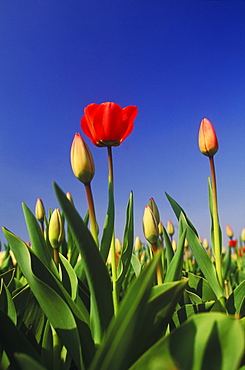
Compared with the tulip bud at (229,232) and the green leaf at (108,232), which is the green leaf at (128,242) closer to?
the green leaf at (108,232)

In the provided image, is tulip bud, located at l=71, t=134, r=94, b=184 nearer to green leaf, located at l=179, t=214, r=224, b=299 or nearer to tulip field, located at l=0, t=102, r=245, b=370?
tulip field, located at l=0, t=102, r=245, b=370

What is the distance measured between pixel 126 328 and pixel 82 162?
1.21 ft

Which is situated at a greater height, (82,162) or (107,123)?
(107,123)

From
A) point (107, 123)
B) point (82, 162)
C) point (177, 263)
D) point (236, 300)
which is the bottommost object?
point (236, 300)

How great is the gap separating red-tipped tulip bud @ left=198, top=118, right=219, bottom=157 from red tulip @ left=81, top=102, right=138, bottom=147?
0.63 ft

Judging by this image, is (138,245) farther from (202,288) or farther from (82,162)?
(82,162)

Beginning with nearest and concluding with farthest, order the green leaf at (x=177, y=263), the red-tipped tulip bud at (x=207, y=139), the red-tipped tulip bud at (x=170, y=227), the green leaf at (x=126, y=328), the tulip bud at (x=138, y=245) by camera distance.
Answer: the green leaf at (x=126, y=328) → the green leaf at (x=177, y=263) → the red-tipped tulip bud at (x=207, y=139) → the red-tipped tulip bud at (x=170, y=227) → the tulip bud at (x=138, y=245)

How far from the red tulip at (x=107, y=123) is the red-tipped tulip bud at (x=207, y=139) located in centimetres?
19

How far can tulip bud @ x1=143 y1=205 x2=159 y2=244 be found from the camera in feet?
2.35

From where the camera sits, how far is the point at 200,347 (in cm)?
34

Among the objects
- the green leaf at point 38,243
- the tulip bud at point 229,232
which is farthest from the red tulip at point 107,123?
the tulip bud at point 229,232

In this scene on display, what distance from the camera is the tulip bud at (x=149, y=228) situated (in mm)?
717

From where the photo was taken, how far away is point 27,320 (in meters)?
0.70

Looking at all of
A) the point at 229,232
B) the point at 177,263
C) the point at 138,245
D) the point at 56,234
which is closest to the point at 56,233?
the point at 56,234
